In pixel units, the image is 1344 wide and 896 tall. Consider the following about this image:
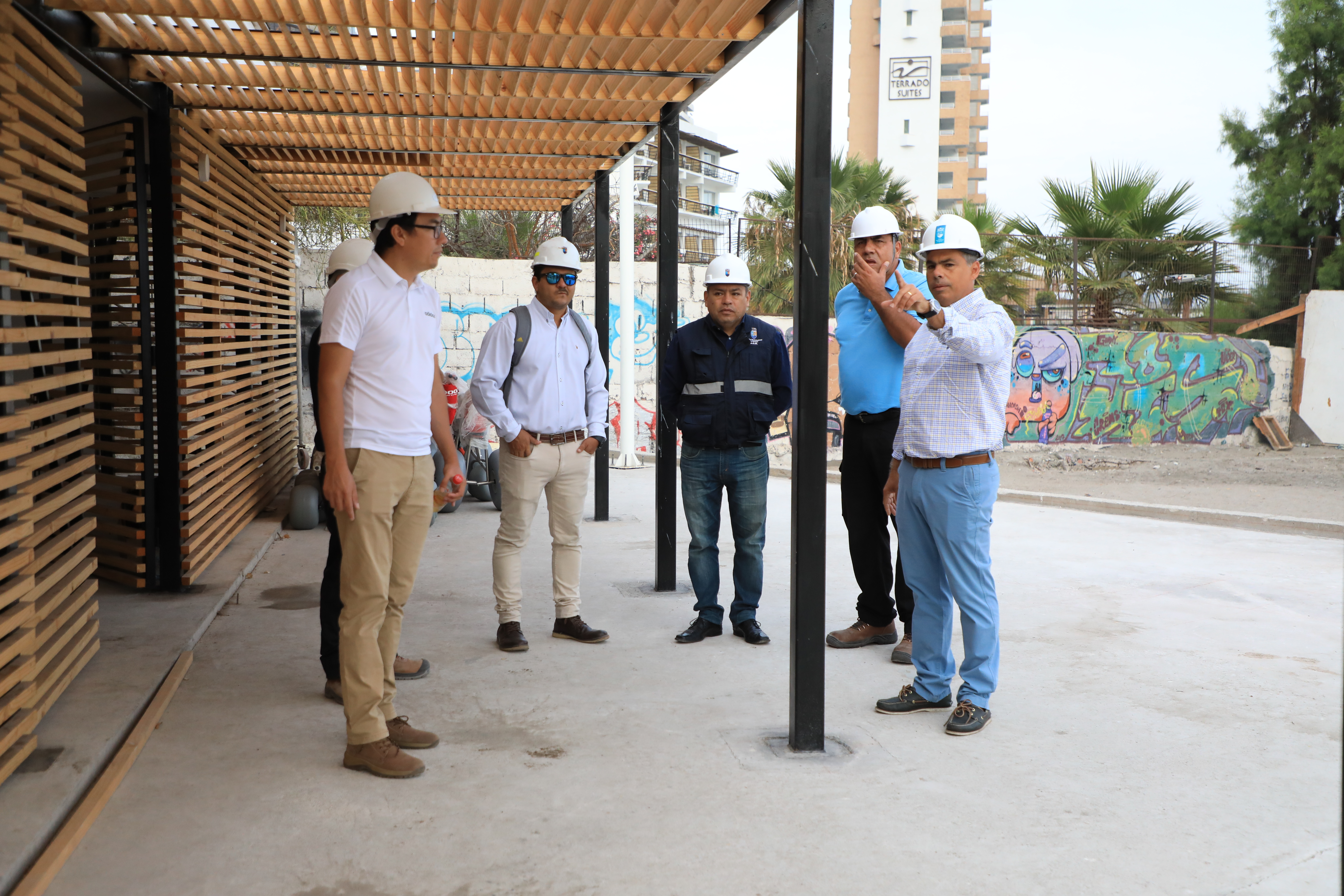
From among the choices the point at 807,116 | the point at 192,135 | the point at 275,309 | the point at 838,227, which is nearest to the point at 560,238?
the point at 807,116

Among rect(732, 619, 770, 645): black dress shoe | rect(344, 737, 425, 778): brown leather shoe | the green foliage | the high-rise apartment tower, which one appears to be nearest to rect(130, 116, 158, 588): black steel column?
rect(344, 737, 425, 778): brown leather shoe

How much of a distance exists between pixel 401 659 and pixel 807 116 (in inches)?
120

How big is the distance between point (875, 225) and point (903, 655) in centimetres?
212

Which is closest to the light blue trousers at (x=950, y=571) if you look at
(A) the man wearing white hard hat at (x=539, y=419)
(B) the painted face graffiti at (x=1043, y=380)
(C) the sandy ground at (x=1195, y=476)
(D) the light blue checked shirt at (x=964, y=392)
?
(D) the light blue checked shirt at (x=964, y=392)

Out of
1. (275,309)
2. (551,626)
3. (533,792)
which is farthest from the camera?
(275,309)

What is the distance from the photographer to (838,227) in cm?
1991

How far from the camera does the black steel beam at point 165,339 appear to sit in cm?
580

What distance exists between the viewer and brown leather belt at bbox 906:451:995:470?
160 inches

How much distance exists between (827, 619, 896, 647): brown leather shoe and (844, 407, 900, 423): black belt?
43.5 inches

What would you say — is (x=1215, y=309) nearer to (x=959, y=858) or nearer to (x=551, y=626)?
(x=551, y=626)

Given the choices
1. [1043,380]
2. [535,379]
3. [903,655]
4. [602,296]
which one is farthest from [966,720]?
[1043,380]

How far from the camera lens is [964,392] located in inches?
160

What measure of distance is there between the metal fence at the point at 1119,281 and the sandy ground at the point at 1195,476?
2339mm

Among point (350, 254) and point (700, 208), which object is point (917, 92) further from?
point (350, 254)
